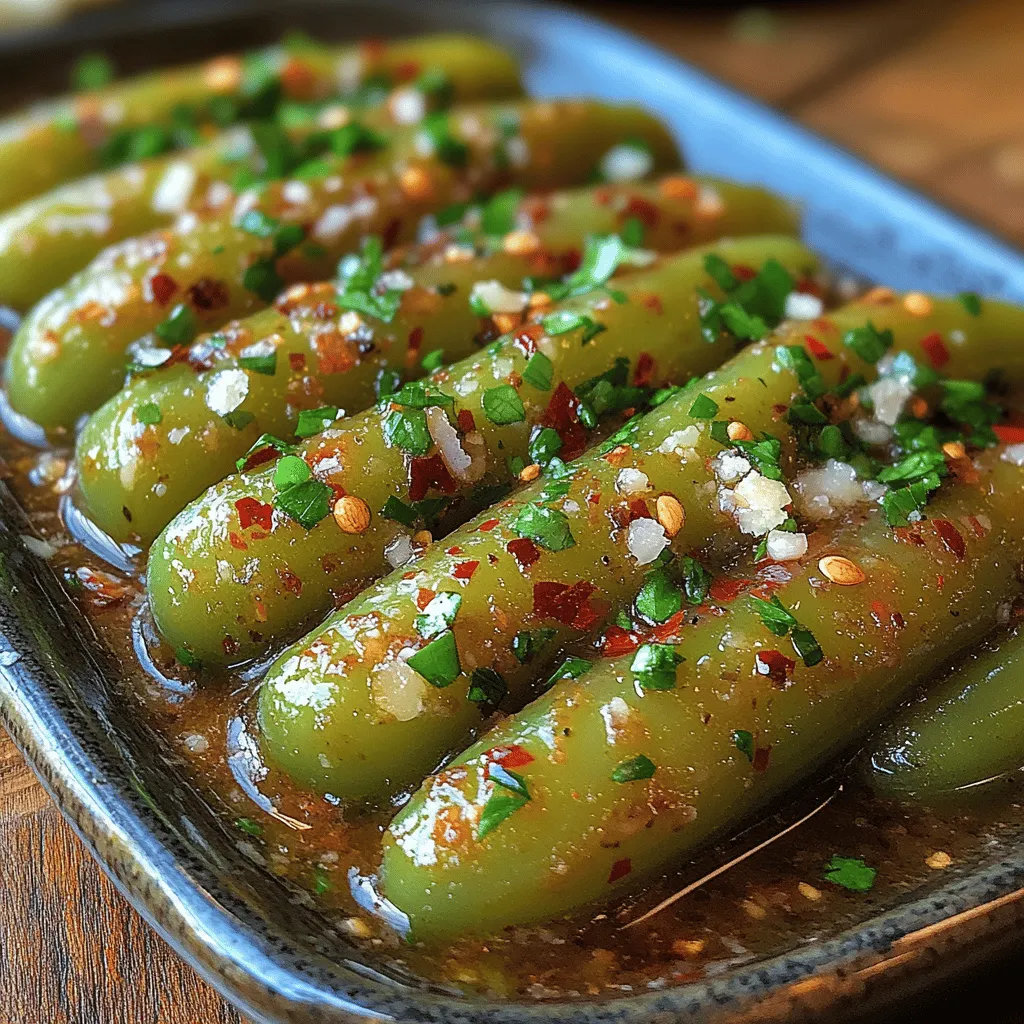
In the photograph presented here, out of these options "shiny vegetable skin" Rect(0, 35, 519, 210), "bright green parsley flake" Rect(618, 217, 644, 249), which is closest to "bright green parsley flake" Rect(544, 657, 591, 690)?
"bright green parsley flake" Rect(618, 217, 644, 249)

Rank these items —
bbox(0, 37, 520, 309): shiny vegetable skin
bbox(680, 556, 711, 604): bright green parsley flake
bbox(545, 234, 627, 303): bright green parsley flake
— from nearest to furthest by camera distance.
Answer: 1. bbox(680, 556, 711, 604): bright green parsley flake
2. bbox(545, 234, 627, 303): bright green parsley flake
3. bbox(0, 37, 520, 309): shiny vegetable skin

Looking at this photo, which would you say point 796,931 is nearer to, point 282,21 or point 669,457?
point 669,457

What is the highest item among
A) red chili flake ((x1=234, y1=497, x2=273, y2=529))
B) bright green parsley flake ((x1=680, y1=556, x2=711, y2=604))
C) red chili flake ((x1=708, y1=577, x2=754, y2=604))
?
red chili flake ((x1=234, y1=497, x2=273, y2=529))

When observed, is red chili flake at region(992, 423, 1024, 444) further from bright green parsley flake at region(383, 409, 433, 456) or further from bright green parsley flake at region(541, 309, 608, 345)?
bright green parsley flake at region(383, 409, 433, 456)

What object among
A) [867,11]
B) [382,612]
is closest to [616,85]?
[867,11]

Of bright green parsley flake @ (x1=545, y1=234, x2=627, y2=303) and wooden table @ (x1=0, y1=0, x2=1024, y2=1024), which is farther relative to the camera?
bright green parsley flake @ (x1=545, y1=234, x2=627, y2=303)

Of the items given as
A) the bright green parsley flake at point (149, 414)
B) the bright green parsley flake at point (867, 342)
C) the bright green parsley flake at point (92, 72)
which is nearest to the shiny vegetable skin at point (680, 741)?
the bright green parsley flake at point (867, 342)
